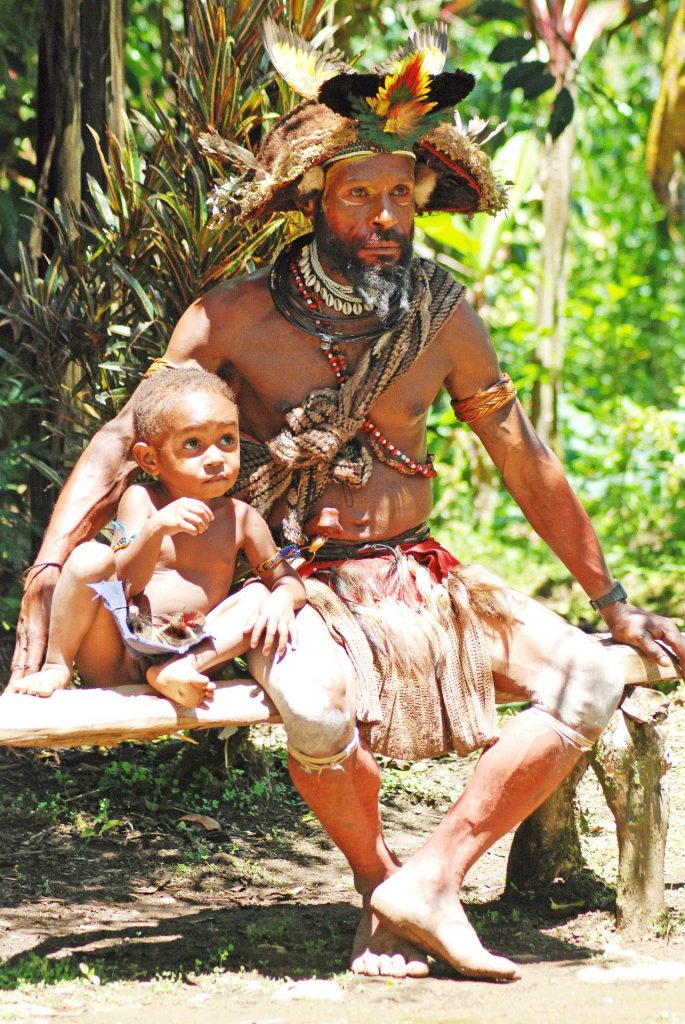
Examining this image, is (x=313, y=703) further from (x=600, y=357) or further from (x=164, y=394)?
(x=600, y=357)

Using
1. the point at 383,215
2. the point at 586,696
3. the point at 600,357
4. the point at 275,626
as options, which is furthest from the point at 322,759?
the point at 600,357

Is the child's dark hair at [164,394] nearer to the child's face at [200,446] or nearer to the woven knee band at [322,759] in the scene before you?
the child's face at [200,446]

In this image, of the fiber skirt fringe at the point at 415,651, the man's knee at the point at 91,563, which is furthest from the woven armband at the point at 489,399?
the man's knee at the point at 91,563

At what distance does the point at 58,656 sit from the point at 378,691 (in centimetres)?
74

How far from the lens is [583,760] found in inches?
141

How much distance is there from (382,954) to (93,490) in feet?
4.15

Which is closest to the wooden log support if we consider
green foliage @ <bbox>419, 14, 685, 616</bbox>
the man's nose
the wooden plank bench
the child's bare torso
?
the wooden plank bench

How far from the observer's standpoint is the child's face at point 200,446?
9.94 ft

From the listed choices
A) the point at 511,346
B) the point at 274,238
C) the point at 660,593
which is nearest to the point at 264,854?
the point at 274,238

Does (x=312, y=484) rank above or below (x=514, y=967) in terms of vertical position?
above

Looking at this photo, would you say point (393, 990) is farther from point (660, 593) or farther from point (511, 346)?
point (511, 346)

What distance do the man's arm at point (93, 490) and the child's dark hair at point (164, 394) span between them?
0.30 ft

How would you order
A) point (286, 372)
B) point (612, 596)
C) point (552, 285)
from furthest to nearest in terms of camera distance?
point (552, 285) → point (612, 596) → point (286, 372)

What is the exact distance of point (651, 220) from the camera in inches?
451
